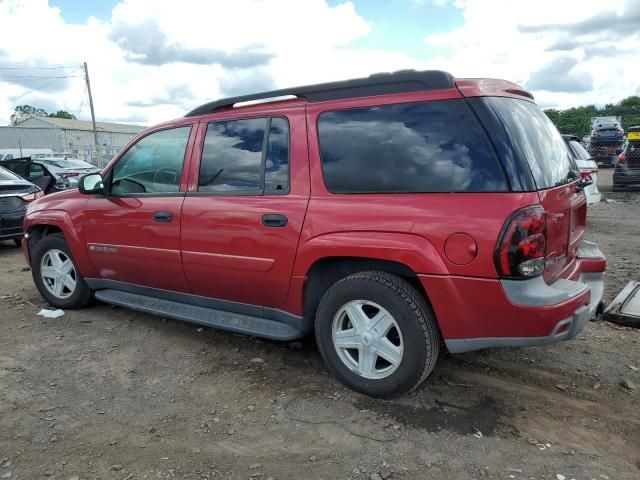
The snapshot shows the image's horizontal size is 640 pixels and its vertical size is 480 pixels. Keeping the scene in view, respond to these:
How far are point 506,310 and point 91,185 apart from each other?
354 centimetres

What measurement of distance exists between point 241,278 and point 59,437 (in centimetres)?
142

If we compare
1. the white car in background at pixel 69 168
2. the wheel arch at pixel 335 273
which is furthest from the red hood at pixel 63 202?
the white car in background at pixel 69 168

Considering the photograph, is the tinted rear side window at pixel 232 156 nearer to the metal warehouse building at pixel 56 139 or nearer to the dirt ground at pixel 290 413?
the dirt ground at pixel 290 413

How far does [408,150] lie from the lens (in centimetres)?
294

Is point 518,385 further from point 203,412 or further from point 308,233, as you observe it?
point 203,412

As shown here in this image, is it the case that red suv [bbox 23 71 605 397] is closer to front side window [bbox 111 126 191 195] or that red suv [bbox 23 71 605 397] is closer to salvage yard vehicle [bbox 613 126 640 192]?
front side window [bbox 111 126 191 195]

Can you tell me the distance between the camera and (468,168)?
2744mm

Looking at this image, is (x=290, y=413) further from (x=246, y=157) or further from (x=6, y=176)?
(x=6, y=176)

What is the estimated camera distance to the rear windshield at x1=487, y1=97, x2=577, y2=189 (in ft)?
9.09

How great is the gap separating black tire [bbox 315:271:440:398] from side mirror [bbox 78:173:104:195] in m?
2.39

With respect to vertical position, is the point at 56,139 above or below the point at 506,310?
above

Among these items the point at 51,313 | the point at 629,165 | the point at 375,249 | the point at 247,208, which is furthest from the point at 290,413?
the point at 629,165

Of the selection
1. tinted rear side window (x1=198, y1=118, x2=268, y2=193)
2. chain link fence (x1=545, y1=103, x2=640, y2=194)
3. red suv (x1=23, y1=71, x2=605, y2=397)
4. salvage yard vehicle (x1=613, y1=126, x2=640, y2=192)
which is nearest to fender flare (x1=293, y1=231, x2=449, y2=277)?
red suv (x1=23, y1=71, x2=605, y2=397)

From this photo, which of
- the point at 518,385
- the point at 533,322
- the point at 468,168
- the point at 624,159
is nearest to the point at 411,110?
the point at 468,168
